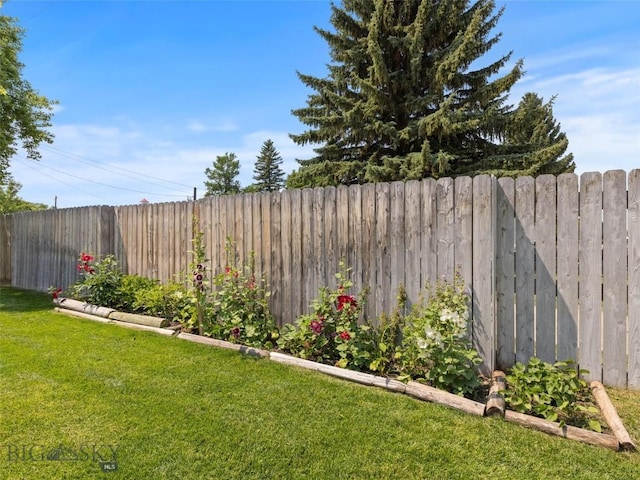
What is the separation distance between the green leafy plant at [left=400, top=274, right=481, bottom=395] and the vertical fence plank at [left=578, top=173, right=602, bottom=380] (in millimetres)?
886

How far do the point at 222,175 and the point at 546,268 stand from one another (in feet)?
Answer: 130

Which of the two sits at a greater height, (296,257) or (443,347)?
(296,257)

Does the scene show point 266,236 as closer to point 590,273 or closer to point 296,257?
point 296,257

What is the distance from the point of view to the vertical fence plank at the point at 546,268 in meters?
3.05

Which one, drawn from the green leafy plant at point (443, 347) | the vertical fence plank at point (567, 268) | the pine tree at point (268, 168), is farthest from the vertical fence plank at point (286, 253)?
the pine tree at point (268, 168)

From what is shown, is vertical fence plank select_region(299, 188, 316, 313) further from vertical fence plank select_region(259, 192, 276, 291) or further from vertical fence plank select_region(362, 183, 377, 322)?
vertical fence plank select_region(362, 183, 377, 322)

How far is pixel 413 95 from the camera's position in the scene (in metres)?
11.4

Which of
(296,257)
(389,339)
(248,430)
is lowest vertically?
(248,430)

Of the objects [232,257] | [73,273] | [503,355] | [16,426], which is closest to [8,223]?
[73,273]

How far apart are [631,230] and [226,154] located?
40.7 metres

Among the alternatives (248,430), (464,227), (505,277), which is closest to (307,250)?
(464,227)

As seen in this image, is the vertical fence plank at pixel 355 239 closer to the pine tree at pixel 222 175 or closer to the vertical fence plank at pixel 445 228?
the vertical fence plank at pixel 445 228

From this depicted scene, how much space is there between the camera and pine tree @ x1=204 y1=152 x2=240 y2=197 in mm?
39750

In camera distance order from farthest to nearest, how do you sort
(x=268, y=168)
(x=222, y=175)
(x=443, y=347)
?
(x=268, y=168) < (x=222, y=175) < (x=443, y=347)
